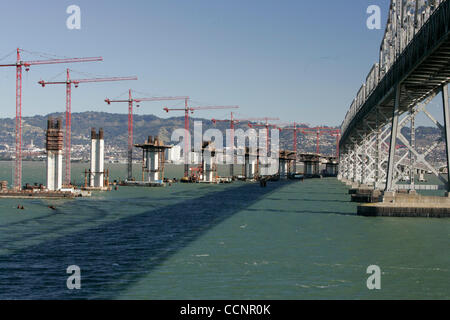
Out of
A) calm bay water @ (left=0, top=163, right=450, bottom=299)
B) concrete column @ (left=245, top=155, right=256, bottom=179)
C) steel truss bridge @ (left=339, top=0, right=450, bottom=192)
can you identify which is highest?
steel truss bridge @ (left=339, top=0, right=450, bottom=192)

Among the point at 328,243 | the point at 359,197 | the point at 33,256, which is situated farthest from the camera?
the point at 359,197

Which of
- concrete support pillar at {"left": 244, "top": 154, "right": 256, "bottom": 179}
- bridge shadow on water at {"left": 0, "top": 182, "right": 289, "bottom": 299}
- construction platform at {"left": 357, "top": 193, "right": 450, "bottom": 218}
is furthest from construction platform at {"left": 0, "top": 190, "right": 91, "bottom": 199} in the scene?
concrete support pillar at {"left": 244, "top": 154, "right": 256, "bottom": 179}

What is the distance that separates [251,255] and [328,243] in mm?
8287

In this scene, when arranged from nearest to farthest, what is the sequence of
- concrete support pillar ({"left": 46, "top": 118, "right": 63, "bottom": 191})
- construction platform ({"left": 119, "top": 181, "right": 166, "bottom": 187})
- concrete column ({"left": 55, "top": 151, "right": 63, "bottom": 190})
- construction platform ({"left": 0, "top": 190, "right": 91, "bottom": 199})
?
concrete support pillar ({"left": 46, "top": 118, "right": 63, "bottom": 191}) < construction platform ({"left": 0, "top": 190, "right": 91, "bottom": 199}) < concrete column ({"left": 55, "top": 151, "right": 63, "bottom": 190}) < construction platform ({"left": 119, "top": 181, "right": 166, "bottom": 187})

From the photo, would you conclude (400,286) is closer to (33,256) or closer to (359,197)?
(33,256)

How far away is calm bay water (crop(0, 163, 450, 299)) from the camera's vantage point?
28812 mm

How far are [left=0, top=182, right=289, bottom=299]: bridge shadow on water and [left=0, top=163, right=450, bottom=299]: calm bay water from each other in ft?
0.21

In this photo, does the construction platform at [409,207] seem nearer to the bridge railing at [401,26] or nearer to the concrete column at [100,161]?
the bridge railing at [401,26]

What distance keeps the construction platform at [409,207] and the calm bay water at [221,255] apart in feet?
3.50

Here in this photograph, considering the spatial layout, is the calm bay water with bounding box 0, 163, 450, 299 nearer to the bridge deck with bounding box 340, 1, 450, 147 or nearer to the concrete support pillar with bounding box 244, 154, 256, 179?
the bridge deck with bounding box 340, 1, 450, 147

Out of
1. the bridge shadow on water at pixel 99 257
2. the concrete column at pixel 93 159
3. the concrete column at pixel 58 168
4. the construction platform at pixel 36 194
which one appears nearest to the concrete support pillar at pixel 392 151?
the bridge shadow on water at pixel 99 257

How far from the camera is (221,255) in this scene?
38344 mm

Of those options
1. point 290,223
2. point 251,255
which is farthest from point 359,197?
point 251,255
